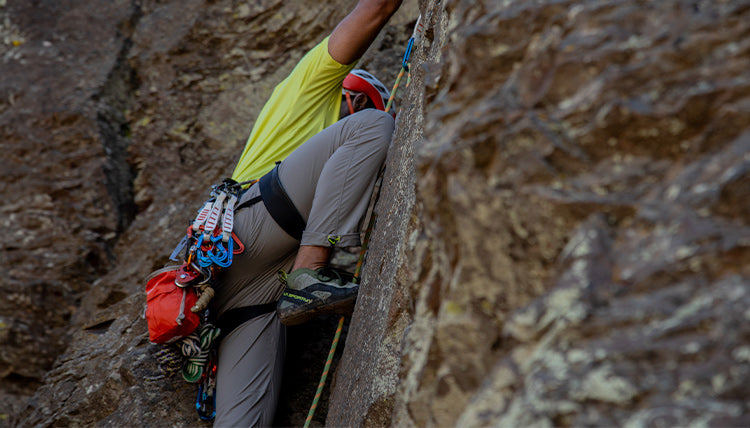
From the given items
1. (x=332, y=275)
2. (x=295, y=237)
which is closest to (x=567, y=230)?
(x=332, y=275)

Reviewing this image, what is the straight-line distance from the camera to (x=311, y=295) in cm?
310

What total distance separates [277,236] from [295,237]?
9 centimetres

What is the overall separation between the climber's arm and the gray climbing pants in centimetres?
39

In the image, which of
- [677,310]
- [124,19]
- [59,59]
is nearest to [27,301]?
[59,59]

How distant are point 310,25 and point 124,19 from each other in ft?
5.60

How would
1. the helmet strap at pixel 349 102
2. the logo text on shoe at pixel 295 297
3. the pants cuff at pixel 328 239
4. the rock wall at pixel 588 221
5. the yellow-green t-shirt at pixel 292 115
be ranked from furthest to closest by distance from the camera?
the helmet strap at pixel 349 102
the yellow-green t-shirt at pixel 292 115
the pants cuff at pixel 328 239
the logo text on shoe at pixel 295 297
the rock wall at pixel 588 221

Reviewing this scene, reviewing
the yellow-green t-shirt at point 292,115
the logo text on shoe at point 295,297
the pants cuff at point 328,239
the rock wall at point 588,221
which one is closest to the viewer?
the rock wall at point 588,221

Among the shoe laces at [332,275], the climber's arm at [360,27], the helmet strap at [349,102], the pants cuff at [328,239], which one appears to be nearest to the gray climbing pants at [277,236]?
the pants cuff at [328,239]

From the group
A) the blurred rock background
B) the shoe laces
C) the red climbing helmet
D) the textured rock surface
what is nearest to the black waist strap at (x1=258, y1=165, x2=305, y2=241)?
the shoe laces

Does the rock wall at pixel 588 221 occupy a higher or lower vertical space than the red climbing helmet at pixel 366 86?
higher

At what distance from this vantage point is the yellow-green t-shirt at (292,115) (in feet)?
12.1

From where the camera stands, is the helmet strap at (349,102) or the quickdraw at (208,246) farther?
the helmet strap at (349,102)

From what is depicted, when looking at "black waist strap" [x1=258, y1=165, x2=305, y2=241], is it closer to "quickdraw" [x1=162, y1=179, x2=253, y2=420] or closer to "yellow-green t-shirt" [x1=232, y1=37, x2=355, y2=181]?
"quickdraw" [x1=162, y1=179, x2=253, y2=420]

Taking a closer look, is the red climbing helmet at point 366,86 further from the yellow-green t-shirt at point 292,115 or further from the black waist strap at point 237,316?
the black waist strap at point 237,316
